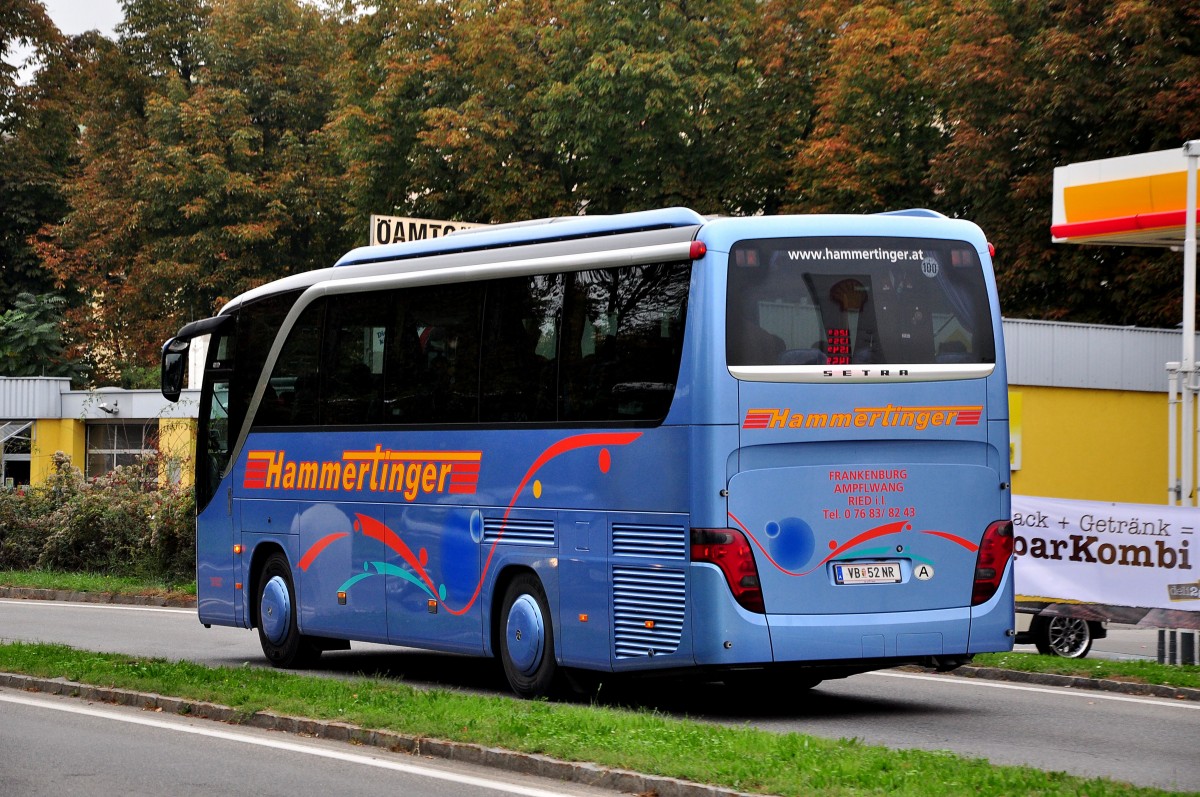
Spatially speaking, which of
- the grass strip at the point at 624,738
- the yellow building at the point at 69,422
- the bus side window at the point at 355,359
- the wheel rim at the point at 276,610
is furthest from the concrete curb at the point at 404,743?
the yellow building at the point at 69,422

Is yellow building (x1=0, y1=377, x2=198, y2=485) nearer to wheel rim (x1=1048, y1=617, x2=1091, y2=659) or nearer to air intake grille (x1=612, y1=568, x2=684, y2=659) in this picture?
wheel rim (x1=1048, y1=617, x2=1091, y2=659)

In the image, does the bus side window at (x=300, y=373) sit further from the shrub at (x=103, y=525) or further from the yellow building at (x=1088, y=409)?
the yellow building at (x=1088, y=409)

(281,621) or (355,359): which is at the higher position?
(355,359)

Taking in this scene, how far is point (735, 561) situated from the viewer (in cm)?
1226

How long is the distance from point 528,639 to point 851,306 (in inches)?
142

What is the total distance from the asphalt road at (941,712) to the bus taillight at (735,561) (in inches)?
35.1

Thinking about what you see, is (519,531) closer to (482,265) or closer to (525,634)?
(525,634)

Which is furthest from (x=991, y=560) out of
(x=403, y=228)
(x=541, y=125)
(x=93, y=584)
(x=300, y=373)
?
(x=541, y=125)

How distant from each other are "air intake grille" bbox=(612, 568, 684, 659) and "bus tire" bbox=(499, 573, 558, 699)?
0.91 meters

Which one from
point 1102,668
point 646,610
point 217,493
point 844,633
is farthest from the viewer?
point 217,493

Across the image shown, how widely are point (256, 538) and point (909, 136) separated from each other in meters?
26.5

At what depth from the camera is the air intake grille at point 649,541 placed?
12.5m

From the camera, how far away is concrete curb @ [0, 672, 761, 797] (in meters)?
9.40

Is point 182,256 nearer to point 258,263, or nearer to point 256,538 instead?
point 258,263
